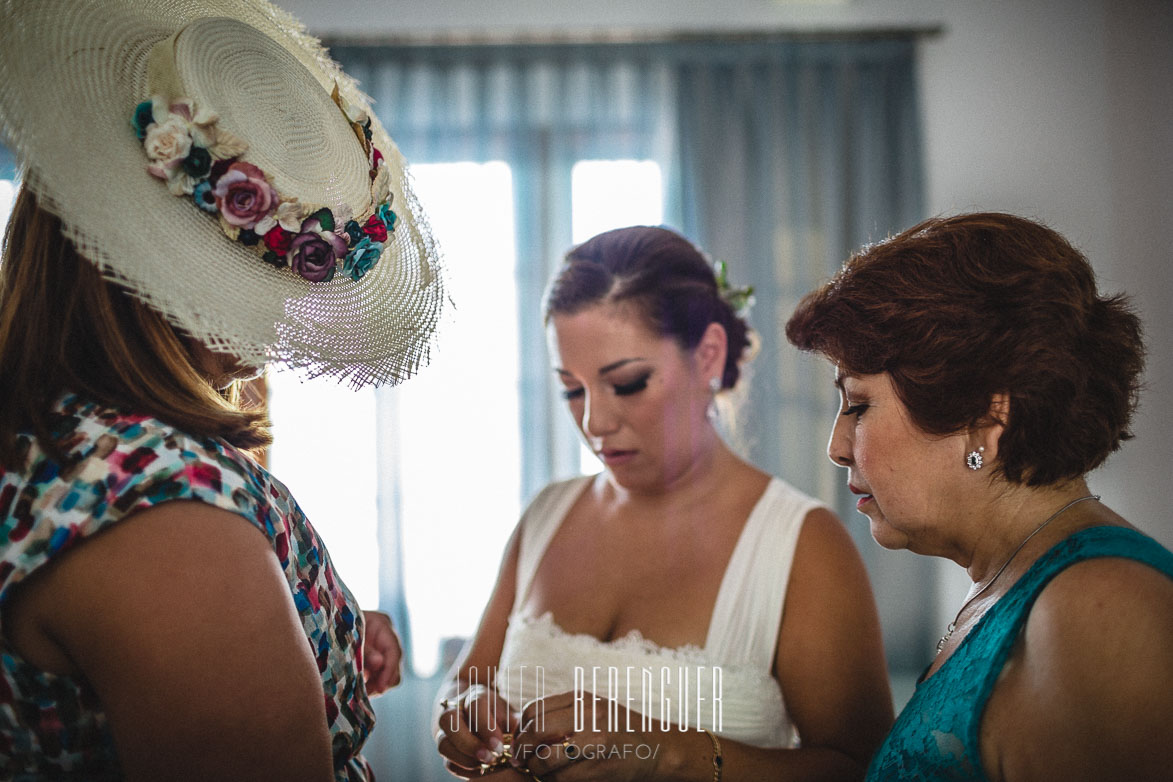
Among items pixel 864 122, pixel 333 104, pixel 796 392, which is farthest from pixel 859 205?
pixel 333 104

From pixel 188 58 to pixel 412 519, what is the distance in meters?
2.75

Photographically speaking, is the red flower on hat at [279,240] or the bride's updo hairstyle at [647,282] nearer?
the red flower on hat at [279,240]

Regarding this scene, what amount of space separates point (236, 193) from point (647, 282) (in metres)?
0.96

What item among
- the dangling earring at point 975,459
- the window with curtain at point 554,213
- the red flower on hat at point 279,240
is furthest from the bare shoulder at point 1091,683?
the window with curtain at point 554,213

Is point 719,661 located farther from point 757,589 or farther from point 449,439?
→ point 449,439

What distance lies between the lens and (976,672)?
0.84 meters

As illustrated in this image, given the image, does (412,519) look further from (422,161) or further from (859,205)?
(859,205)

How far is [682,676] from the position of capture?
54.5 inches

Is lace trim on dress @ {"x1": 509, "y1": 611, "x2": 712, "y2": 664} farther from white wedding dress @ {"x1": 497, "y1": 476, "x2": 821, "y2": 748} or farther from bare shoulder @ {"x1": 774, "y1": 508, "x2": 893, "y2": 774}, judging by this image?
bare shoulder @ {"x1": 774, "y1": 508, "x2": 893, "y2": 774}

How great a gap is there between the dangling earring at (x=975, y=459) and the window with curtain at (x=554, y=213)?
2417 millimetres

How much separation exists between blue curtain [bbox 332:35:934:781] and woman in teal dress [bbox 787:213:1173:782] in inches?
94.0

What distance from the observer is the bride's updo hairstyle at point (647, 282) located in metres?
1.60

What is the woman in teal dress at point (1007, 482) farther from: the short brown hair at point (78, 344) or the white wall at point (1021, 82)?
the white wall at point (1021, 82)

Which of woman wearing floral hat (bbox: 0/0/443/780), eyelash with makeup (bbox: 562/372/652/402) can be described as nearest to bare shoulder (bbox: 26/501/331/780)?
woman wearing floral hat (bbox: 0/0/443/780)
